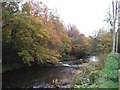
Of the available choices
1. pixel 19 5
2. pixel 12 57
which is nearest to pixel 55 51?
pixel 12 57

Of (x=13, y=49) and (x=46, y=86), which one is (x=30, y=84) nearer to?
(x=46, y=86)

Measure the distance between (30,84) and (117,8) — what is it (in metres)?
4.01

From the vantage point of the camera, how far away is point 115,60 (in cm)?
356

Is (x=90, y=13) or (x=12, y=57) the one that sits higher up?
(x=90, y=13)

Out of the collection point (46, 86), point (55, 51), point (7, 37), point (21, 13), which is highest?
point (21, 13)

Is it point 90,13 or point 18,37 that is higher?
point 90,13

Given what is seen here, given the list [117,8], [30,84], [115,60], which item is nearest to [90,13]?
[117,8]

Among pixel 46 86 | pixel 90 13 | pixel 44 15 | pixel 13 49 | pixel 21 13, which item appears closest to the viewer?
pixel 46 86

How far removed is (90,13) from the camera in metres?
12.0

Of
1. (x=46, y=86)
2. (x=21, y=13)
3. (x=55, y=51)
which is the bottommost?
(x=46, y=86)

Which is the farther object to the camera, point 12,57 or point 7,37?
point 12,57

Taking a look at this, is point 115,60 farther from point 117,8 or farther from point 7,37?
point 7,37

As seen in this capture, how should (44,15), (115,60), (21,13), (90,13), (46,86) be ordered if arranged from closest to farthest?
(115,60) → (46,86) → (21,13) → (44,15) → (90,13)

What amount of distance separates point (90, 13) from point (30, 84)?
24.9 feet
